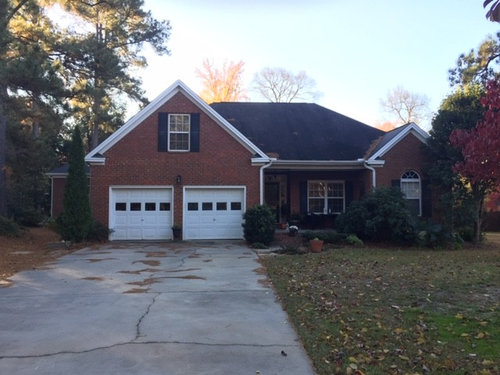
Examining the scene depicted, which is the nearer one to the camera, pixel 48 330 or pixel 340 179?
pixel 48 330

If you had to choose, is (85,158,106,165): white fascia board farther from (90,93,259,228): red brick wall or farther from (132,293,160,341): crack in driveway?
(132,293,160,341): crack in driveway

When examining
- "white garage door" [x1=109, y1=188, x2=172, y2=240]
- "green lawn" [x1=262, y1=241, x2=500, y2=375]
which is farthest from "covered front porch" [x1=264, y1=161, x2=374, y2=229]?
"green lawn" [x1=262, y1=241, x2=500, y2=375]

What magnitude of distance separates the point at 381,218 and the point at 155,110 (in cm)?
977

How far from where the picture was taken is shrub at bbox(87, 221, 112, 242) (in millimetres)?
17217

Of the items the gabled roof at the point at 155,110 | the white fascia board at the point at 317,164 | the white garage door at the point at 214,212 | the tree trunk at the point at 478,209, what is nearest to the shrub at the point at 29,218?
the gabled roof at the point at 155,110

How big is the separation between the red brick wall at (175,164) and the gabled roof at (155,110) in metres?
0.16

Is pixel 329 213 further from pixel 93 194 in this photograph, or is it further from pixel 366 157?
pixel 93 194

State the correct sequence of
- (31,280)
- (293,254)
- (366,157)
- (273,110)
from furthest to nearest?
(273,110) → (366,157) → (293,254) → (31,280)

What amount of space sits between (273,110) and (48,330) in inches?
737

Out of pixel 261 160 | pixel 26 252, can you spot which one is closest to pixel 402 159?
pixel 261 160

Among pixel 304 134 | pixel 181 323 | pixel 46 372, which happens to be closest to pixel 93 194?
pixel 304 134

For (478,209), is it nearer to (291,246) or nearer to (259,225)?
(291,246)

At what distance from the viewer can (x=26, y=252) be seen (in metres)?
15.2

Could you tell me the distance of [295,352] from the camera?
17.0ft
